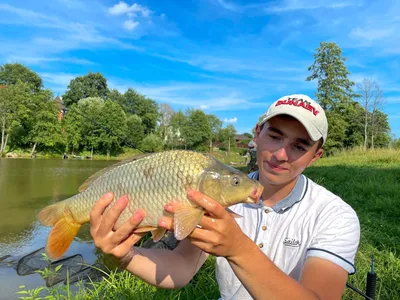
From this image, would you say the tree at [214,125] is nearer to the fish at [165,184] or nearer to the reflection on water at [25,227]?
the reflection on water at [25,227]

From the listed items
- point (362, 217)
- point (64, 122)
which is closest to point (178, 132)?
point (64, 122)

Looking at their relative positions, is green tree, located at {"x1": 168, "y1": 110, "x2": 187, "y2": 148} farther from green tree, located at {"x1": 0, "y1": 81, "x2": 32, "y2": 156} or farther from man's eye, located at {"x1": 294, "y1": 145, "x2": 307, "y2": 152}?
man's eye, located at {"x1": 294, "y1": 145, "x2": 307, "y2": 152}

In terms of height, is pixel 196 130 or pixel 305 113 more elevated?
pixel 196 130

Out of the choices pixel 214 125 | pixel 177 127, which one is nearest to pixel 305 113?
pixel 177 127

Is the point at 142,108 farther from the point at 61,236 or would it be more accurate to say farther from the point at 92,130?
the point at 61,236

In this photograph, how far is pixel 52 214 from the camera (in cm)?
143

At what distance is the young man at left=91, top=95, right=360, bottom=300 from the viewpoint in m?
1.02

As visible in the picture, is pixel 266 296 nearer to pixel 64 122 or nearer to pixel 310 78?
pixel 310 78

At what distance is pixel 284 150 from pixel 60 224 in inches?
40.5

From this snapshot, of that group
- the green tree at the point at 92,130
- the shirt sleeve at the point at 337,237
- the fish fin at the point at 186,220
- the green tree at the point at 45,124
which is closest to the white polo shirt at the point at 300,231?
the shirt sleeve at the point at 337,237

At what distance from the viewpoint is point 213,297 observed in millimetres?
2570

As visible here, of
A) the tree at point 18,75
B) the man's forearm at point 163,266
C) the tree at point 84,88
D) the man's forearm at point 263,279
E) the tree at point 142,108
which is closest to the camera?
the man's forearm at point 263,279

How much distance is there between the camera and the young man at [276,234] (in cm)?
102

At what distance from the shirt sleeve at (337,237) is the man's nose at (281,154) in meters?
0.27
